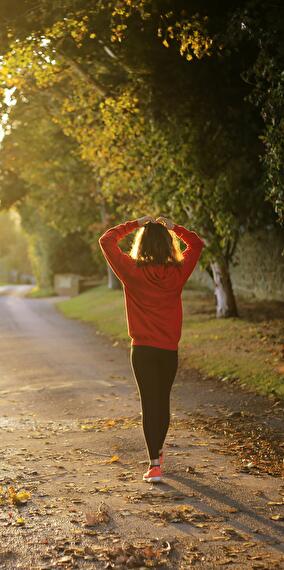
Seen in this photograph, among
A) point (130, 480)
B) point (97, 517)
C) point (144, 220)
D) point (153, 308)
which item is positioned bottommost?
point (130, 480)

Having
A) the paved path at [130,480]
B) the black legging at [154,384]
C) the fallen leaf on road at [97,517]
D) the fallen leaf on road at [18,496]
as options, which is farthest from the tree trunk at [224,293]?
the fallen leaf on road at [97,517]

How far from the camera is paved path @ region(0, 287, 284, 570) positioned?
5.45 metres

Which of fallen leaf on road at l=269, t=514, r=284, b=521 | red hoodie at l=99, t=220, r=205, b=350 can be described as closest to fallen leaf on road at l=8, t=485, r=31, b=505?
red hoodie at l=99, t=220, r=205, b=350

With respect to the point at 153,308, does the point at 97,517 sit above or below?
below

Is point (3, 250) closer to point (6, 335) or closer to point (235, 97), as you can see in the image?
point (6, 335)

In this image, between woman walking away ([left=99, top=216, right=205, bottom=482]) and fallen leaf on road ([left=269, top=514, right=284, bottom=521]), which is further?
woman walking away ([left=99, top=216, right=205, bottom=482])

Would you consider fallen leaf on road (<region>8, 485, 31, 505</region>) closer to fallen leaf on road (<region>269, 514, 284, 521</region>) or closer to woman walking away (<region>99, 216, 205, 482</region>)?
woman walking away (<region>99, 216, 205, 482</region>)

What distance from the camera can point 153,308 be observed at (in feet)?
23.7

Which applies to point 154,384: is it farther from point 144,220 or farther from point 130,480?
point 144,220

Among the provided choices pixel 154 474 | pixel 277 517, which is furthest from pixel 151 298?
pixel 277 517

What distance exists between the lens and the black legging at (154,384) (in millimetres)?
7270

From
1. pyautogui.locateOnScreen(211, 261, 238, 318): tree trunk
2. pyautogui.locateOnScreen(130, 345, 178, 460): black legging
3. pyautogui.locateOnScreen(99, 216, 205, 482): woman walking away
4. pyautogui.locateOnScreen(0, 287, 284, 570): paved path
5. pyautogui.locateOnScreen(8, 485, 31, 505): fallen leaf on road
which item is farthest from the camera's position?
pyautogui.locateOnScreen(211, 261, 238, 318): tree trunk

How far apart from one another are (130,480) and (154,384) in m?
0.81

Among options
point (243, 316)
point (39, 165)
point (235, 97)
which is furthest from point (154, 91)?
point (39, 165)
